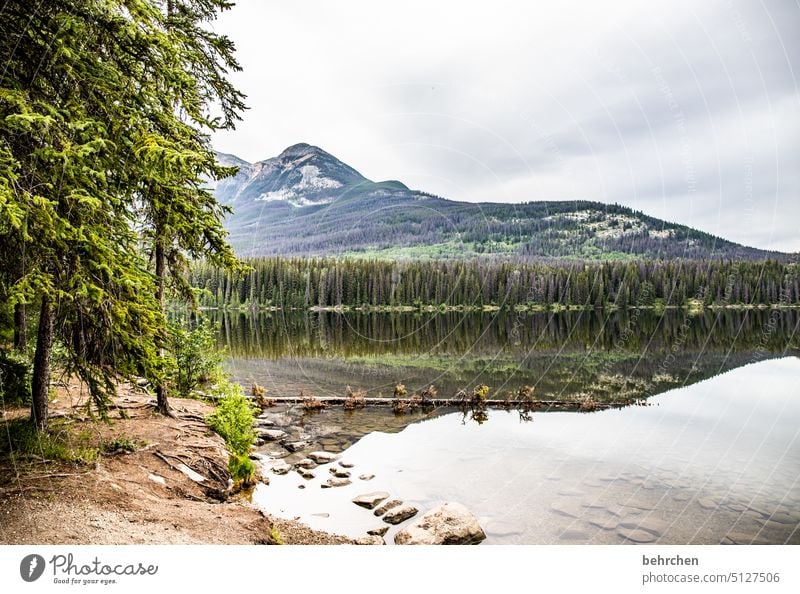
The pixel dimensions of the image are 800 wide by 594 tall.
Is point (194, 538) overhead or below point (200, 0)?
below

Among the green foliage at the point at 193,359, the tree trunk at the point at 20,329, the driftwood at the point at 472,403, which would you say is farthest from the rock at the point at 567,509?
the tree trunk at the point at 20,329

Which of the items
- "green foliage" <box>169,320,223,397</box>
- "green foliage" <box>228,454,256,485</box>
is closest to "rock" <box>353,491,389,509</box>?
"green foliage" <box>228,454,256,485</box>

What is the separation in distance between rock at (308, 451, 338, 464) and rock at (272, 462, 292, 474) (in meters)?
0.78

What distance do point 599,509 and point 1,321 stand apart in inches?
625

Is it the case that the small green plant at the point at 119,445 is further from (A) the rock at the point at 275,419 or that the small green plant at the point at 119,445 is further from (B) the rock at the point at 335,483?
(A) the rock at the point at 275,419

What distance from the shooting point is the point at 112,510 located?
5.00 meters

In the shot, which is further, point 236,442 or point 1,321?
point 1,321

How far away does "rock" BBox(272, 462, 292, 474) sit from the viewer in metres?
10.4

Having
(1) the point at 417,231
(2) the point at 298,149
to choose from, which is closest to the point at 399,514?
(2) the point at 298,149

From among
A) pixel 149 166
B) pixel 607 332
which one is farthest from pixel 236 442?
pixel 607 332

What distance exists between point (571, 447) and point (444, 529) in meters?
6.84

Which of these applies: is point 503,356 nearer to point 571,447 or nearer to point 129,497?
point 571,447

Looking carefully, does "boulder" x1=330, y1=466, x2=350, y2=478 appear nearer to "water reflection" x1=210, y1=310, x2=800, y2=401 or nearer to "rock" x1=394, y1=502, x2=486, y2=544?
"rock" x1=394, y1=502, x2=486, y2=544

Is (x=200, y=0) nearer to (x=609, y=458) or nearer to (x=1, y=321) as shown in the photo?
(x=1, y=321)
